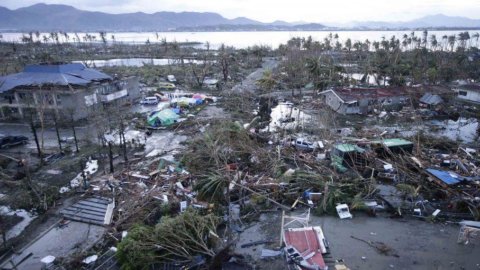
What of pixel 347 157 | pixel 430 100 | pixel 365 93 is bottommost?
pixel 347 157

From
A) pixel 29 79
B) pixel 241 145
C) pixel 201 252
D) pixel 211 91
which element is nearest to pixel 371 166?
pixel 241 145

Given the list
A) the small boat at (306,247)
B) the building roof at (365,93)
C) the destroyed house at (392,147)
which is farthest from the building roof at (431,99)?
the small boat at (306,247)

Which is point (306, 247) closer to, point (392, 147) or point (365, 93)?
point (392, 147)

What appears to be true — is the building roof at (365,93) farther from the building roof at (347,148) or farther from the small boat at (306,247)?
the small boat at (306,247)

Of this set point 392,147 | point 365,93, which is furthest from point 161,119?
point 365,93

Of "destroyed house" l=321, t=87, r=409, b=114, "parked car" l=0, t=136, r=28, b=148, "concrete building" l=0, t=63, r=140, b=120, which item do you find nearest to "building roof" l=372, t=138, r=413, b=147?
"destroyed house" l=321, t=87, r=409, b=114
